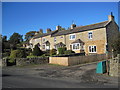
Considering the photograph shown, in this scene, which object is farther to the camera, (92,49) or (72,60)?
(92,49)

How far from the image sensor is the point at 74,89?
750 cm

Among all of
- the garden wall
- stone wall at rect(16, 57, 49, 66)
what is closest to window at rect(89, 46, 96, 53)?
the garden wall

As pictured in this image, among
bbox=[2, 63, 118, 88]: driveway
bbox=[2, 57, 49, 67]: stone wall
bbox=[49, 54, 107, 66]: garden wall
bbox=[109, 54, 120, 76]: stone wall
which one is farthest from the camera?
bbox=[2, 57, 49, 67]: stone wall

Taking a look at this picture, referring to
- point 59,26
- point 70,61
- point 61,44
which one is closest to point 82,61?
point 70,61

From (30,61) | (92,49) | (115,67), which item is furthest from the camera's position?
(92,49)

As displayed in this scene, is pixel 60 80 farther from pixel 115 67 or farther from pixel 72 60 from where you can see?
pixel 72 60

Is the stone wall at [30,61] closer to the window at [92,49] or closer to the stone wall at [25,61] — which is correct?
the stone wall at [25,61]

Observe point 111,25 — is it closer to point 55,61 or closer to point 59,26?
point 55,61

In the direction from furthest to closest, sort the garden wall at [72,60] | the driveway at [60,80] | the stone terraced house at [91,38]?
the stone terraced house at [91,38] → the garden wall at [72,60] → the driveway at [60,80]

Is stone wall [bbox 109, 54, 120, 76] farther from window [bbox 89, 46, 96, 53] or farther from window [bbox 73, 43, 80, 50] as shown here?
window [bbox 73, 43, 80, 50]

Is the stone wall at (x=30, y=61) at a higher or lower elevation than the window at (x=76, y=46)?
lower

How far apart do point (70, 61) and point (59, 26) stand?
29.4 m

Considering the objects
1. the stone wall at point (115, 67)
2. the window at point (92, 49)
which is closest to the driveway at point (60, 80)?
the stone wall at point (115, 67)

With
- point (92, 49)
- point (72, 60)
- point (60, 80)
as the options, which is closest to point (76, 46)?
point (92, 49)
